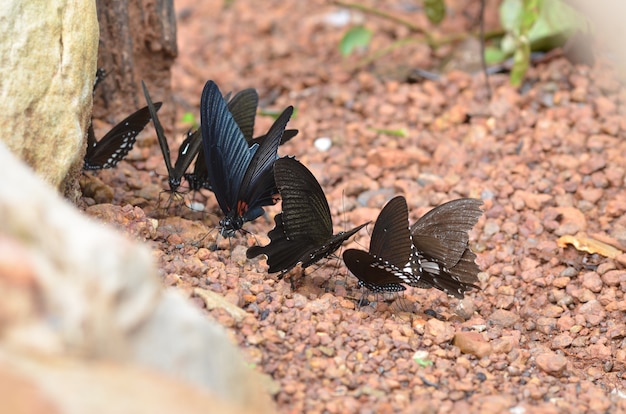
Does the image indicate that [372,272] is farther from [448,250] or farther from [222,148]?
[222,148]

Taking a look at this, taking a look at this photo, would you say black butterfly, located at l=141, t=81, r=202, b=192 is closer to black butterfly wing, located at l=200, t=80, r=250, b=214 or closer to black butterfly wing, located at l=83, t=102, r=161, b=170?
black butterfly wing, located at l=83, t=102, r=161, b=170

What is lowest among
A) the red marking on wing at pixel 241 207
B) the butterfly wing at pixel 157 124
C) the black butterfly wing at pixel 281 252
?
the black butterfly wing at pixel 281 252

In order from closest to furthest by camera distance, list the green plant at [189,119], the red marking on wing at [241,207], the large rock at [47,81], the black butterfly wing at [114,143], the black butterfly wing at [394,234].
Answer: the large rock at [47,81] < the black butterfly wing at [394,234] < the red marking on wing at [241,207] < the black butterfly wing at [114,143] < the green plant at [189,119]

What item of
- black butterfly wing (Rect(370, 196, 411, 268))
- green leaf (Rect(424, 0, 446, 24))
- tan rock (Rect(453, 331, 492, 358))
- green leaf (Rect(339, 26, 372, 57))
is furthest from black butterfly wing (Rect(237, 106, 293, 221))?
green leaf (Rect(424, 0, 446, 24))

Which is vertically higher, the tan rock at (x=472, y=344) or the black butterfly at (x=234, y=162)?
the black butterfly at (x=234, y=162)

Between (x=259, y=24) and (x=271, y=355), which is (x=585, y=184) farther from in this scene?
(x=259, y=24)

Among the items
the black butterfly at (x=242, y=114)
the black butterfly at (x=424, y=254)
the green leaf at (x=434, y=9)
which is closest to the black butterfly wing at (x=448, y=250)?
the black butterfly at (x=424, y=254)

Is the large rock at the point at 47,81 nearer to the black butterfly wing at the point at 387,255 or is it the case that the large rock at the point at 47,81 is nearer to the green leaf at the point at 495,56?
the black butterfly wing at the point at 387,255

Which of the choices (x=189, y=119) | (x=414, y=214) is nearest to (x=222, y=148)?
(x=414, y=214)
